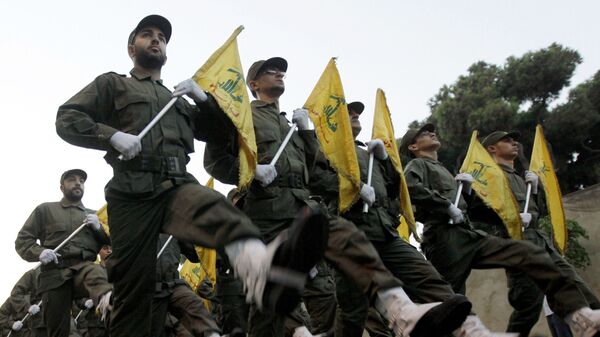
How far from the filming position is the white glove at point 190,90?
5.76m

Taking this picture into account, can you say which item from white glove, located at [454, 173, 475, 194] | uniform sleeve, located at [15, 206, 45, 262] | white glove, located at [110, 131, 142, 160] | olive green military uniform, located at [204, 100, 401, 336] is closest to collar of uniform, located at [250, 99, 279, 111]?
olive green military uniform, located at [204, 100, 401, 336]

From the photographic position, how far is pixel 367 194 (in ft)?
23.1

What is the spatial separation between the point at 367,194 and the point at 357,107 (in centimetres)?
199

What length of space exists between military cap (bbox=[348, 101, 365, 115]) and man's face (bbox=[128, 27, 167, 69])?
312 centimetres

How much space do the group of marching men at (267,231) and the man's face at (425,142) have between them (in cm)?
2

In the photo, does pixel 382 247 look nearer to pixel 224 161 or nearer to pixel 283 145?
pixel 283 145

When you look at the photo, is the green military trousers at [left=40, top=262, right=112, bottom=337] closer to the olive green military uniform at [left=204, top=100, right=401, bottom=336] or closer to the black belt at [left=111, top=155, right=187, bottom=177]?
the olive green military uniform at [left=204, top=100, right=401, bottom=336]

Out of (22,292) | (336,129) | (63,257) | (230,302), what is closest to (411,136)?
(336,129)

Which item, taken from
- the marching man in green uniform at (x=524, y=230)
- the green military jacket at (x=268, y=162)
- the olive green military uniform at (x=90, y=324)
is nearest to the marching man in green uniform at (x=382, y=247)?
the green military jacket at (x=268, y=162)

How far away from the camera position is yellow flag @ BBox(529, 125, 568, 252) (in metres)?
10.1

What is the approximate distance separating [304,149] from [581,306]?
2846mm

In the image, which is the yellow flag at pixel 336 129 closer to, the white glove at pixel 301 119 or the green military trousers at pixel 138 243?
the white glove at pixel 301 119

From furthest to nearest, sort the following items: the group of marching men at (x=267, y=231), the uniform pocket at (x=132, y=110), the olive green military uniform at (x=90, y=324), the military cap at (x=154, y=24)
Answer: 1. the olive green military uniform at (x=90, y=324)
2. the military cap at (x=154, y=24)
3. the uniform pocket at (x=132, y=110)
4. the group of marching men at (x=267, y=231)

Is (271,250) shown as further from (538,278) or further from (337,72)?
(337,72)
